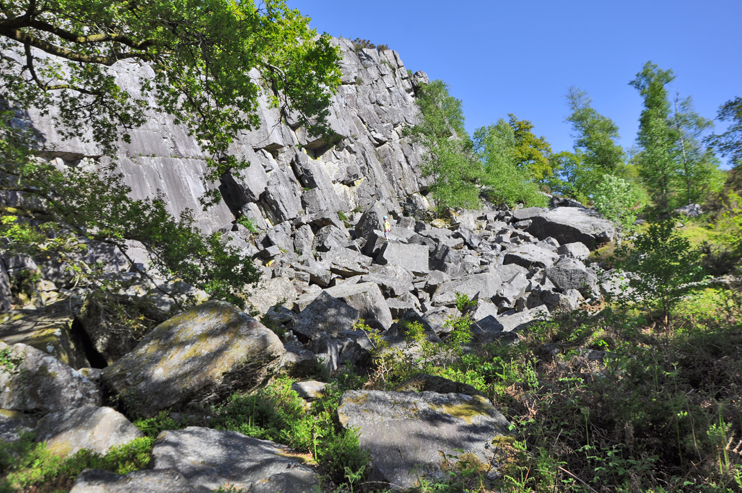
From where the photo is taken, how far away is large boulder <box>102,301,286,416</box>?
491cm

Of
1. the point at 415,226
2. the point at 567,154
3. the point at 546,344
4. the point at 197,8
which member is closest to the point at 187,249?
the point at 197,8

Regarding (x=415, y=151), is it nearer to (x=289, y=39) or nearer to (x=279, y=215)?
(x=279, y=215)

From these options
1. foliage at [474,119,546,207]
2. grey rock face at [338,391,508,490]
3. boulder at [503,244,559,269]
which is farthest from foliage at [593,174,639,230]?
grey rock face at [338,391,508,490]

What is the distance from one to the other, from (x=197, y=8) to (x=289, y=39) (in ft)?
9.44

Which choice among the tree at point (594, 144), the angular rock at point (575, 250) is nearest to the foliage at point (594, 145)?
the tree at point (594, 144)

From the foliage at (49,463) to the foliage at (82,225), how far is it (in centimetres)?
362

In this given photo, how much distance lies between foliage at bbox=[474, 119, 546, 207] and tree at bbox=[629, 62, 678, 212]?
581 inches

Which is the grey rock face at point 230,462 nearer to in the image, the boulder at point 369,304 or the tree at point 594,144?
the boulder at point 369,304

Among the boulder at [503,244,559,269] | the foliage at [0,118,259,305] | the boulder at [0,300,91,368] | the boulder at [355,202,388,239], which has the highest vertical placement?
the boulder at [355,202,388,239]

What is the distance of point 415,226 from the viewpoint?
97.2ft

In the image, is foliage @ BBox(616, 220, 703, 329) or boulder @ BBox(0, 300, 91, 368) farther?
foliage @ BBox(616, 220, 703, 329)

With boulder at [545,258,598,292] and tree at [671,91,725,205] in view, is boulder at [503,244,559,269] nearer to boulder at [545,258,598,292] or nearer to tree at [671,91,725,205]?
boulder at [545,258,598,292]

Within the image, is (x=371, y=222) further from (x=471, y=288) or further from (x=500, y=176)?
(x=500, y=176)

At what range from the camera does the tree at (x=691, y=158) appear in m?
24.6
